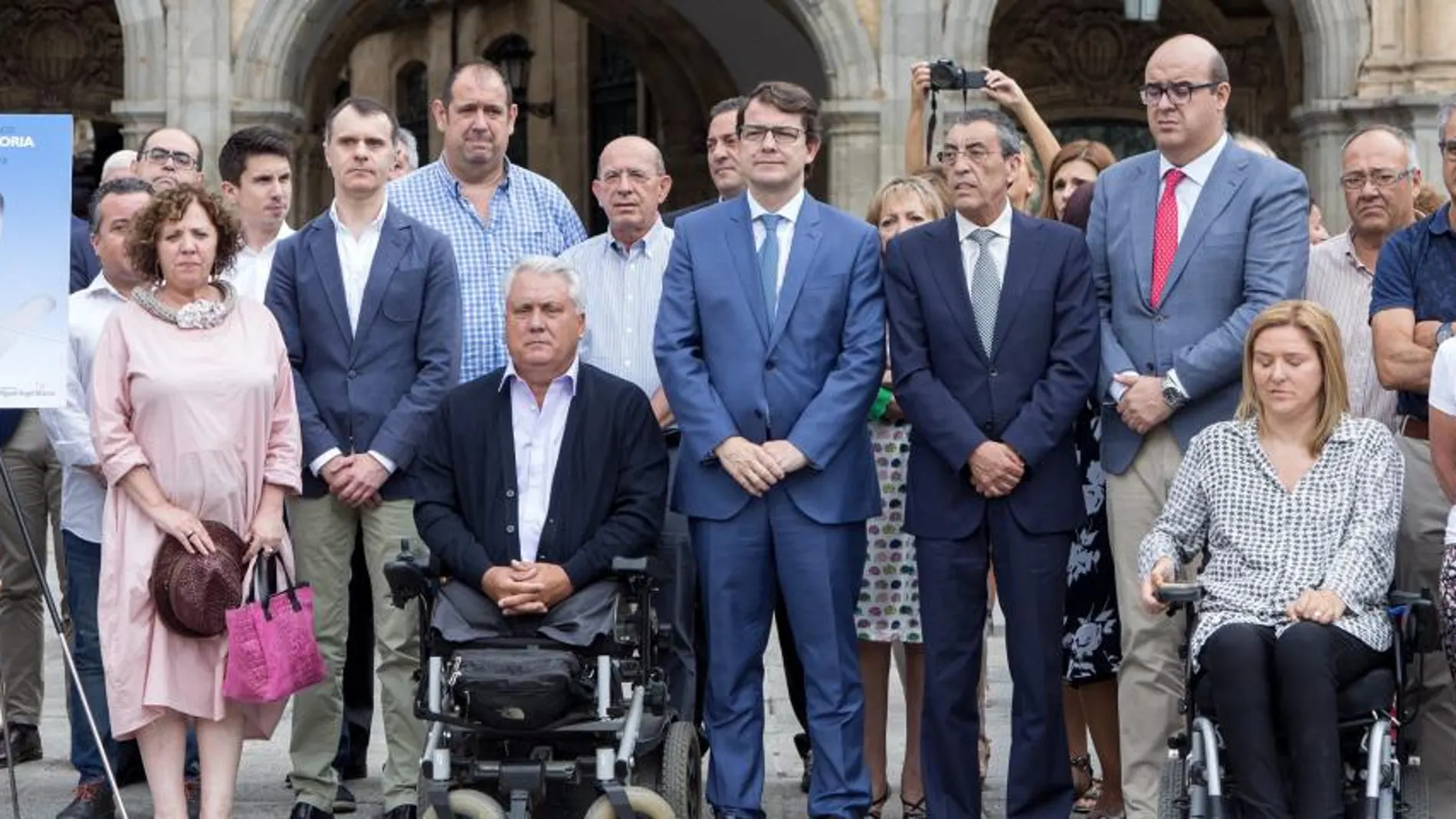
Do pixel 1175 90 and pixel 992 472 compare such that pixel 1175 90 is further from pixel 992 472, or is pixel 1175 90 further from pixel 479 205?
pixel 479 205

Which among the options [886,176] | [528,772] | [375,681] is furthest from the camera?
[886,176]

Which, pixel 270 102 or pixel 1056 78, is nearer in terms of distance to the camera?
pixel 270 102

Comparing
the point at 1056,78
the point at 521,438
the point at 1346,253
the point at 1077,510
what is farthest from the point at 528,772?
the point at 1056,78

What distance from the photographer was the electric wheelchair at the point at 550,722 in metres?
6.84

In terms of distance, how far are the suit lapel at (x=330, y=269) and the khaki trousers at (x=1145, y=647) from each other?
2.28 m

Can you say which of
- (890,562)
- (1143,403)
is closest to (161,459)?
(890,562)

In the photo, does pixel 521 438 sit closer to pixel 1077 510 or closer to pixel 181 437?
pixel 181 437

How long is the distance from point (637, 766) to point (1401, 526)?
2185 millimetres

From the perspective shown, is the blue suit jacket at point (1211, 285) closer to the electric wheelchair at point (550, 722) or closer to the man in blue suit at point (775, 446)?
the man in blue suit at point (775, 446)

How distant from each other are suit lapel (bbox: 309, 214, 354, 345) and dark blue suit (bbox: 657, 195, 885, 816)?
3.22 ft

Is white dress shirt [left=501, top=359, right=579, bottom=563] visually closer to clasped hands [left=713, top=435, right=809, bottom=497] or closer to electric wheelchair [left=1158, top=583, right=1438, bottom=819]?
clasped hands [left=713, top=435, right=809, bottom=497]

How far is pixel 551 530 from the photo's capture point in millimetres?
7281

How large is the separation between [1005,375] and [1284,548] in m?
0.96

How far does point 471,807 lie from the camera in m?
6.79
